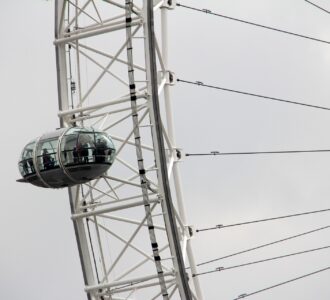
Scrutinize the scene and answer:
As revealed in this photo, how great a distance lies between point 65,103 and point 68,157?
4982mm

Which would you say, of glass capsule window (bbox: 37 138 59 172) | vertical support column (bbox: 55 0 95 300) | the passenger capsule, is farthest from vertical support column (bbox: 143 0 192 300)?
vertical support column (bbox: 55 0 95 300)

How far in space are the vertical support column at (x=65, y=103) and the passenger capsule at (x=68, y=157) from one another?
3.85 metres

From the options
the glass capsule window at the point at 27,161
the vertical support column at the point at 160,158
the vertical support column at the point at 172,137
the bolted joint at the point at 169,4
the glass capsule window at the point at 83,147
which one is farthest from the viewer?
the bolted joint at the point at 169,4

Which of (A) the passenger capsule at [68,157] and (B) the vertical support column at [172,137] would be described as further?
(B) the vertical support column at [172,137]

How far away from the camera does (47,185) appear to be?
79.2 metres

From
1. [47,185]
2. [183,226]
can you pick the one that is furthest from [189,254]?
[47,185]

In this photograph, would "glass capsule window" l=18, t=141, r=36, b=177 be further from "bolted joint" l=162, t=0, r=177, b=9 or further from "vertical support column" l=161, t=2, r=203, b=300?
"bolted joint" l=162, t=0, r=177, b=9

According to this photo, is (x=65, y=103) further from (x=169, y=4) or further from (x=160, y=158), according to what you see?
(x=160, y=158)

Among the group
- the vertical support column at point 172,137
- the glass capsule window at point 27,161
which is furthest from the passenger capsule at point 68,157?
the vertical support column at point 172,137

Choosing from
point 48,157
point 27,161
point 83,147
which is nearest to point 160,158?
point 83,147

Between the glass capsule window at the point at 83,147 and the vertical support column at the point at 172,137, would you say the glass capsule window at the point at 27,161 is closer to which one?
the glass capsule window at the point at 83,147

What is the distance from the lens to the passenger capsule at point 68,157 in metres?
78.6

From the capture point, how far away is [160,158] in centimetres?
7875

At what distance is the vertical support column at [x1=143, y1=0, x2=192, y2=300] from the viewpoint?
78.7m
